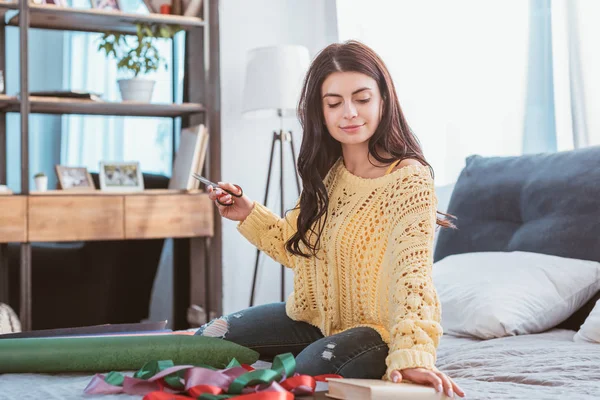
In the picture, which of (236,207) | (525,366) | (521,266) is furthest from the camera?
(521,266)

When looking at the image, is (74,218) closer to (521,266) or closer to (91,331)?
(91,331)

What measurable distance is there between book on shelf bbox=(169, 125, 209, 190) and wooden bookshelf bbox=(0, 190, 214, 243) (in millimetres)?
61

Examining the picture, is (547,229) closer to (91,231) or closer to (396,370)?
(396,370)

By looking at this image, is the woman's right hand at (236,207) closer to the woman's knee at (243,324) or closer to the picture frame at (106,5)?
the woman's knee at (243,324)

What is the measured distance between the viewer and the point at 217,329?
1.81m

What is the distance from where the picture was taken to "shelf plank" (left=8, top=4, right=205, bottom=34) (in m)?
3.18

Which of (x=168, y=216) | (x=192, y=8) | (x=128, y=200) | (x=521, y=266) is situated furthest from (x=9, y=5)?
(x=521, y=266)

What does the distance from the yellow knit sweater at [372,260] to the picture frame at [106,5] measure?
5.91ft

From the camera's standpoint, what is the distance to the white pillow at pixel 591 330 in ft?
5.67

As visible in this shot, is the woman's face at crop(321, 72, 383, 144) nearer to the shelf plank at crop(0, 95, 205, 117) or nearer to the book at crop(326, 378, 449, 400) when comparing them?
the book at crop(326, 378, 449, 400)

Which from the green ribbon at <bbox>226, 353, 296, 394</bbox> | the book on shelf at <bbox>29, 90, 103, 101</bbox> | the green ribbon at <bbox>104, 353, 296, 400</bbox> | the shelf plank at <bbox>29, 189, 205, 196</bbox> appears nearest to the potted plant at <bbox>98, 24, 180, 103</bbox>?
the book on shelf at <bbox>29, 90, 103, 101</bbox>

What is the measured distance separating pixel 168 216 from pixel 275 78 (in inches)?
28.7

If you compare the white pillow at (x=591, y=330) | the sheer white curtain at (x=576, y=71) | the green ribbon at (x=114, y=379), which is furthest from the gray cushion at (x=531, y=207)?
the green ribbon at (x=114, y=379)

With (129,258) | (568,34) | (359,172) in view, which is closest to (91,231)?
(129,258)
